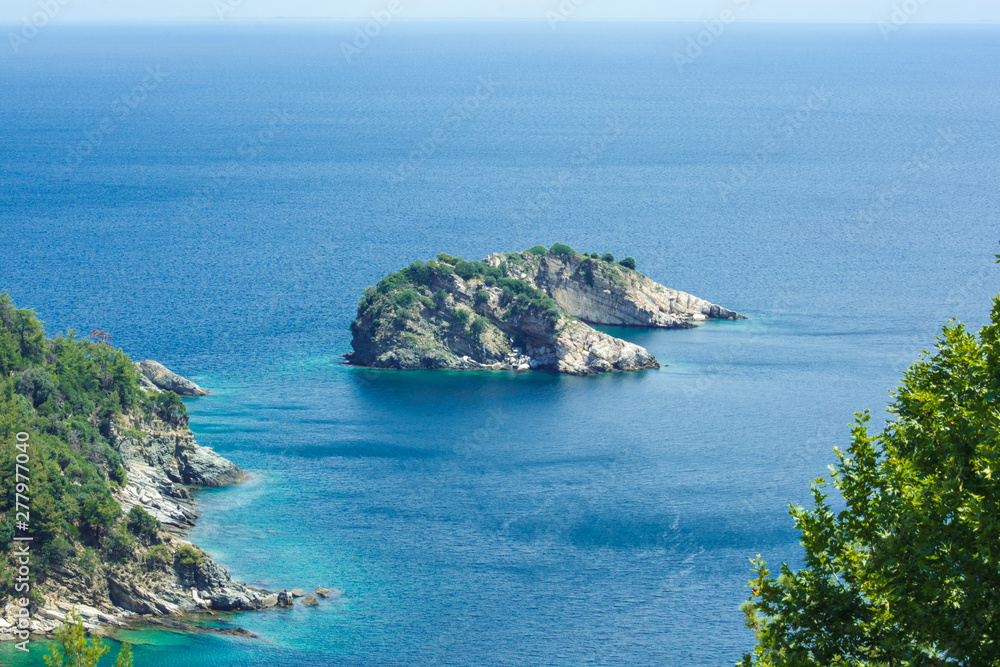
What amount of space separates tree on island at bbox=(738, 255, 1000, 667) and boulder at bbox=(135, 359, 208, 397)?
89.7m

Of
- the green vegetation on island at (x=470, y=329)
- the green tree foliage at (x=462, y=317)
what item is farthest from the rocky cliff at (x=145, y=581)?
the green tree foliage at (x=462, y=317)

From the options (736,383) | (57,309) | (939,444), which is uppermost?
(57,309)

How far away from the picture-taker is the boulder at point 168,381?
4525 inches

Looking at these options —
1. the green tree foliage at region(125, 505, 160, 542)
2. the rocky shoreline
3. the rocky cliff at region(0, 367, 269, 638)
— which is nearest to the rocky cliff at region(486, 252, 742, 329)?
the rocky shoreline

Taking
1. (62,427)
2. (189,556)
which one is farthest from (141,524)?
(62,427)

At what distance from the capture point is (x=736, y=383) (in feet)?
403

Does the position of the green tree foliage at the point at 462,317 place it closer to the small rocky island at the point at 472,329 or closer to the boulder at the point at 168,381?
the small rocky island at the point at 472,329

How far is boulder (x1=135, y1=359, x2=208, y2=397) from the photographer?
377 feet

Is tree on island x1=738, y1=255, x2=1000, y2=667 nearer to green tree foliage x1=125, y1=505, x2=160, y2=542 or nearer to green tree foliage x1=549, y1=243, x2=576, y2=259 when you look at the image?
green tree foliage x1=125, y1=505, x2=160, y2=542

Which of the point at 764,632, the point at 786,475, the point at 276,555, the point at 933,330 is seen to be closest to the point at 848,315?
the point at 933,330

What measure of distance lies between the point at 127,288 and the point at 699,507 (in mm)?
89161

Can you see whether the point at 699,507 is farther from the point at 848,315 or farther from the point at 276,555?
the point at 848,315

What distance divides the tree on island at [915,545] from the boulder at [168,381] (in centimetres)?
8973

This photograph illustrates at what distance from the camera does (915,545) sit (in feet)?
93.7
